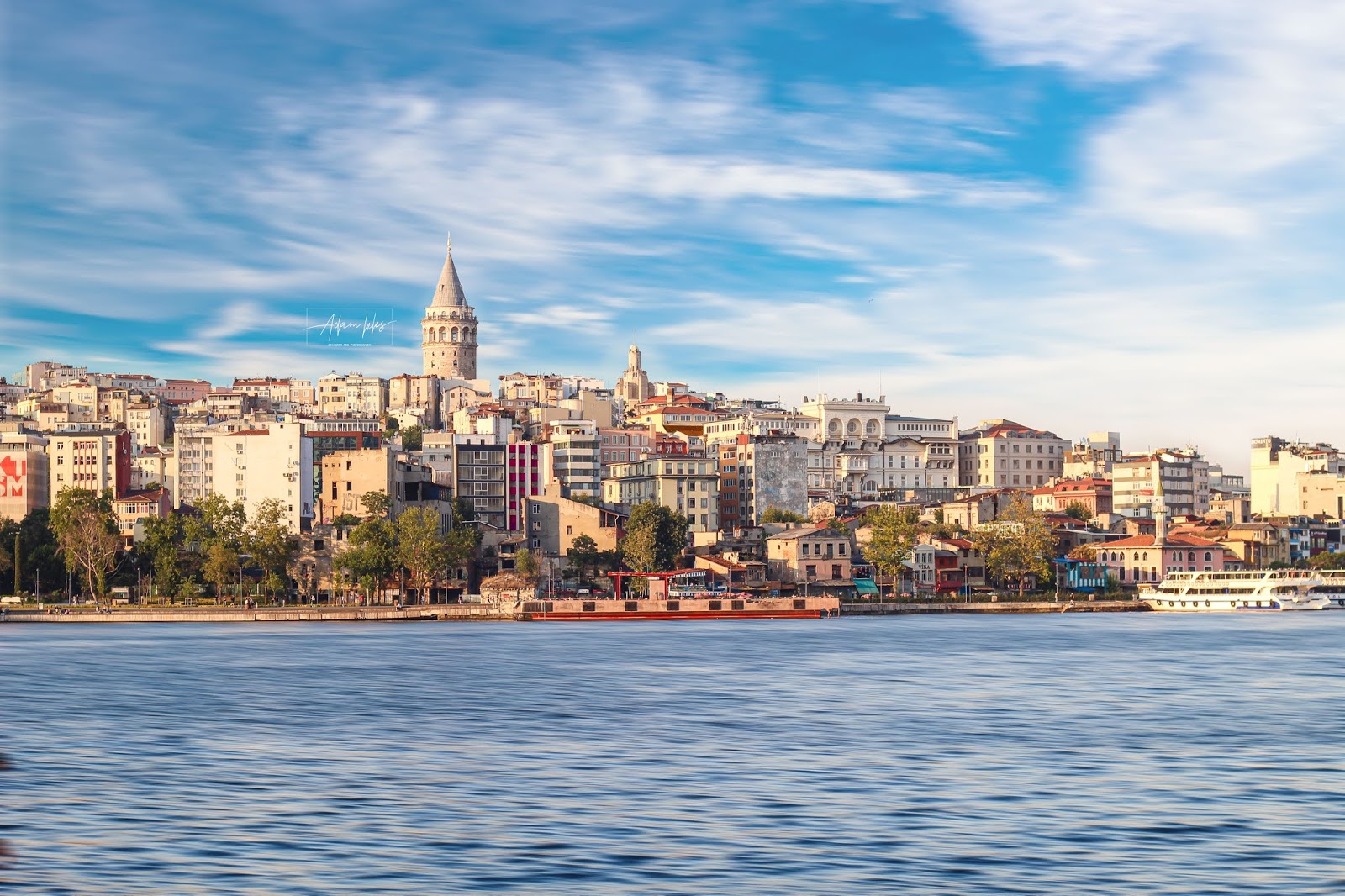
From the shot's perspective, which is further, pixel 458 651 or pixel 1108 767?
pixel 458 651

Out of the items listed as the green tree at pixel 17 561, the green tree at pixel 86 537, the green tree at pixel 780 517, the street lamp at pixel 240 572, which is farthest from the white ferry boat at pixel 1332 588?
the green tree at pixel 17 561

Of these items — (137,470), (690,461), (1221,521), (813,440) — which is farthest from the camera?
(813,440)

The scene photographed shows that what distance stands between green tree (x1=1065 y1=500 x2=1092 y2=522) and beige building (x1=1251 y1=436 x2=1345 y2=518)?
54.8ft

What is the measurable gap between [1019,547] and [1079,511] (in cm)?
3142

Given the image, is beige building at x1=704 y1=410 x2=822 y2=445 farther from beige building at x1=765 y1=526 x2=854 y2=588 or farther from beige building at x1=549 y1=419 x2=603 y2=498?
beige building at x1=765 y1=526 x2=854 y2=588

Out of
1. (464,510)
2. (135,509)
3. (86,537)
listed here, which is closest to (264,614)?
(86,537)

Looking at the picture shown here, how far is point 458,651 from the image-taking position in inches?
2229

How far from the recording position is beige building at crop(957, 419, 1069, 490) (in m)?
167

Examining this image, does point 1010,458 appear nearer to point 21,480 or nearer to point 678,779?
point 21,480

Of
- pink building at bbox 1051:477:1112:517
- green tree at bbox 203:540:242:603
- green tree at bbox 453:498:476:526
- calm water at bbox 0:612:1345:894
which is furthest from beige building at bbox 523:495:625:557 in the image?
calm water at bbox 0:612:1345:894

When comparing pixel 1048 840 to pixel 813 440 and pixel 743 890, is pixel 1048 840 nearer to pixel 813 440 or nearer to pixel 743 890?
pixel 743 890

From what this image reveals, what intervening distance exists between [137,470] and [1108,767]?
143 meters

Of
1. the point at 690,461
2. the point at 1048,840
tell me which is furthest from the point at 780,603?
the point at 1048,840

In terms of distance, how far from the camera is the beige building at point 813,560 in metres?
102
